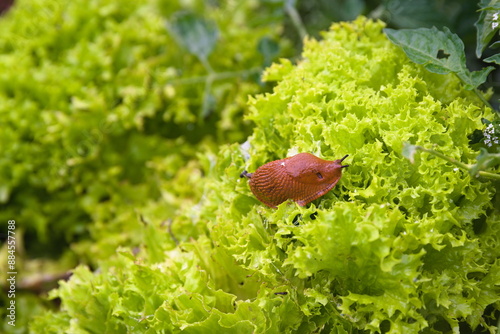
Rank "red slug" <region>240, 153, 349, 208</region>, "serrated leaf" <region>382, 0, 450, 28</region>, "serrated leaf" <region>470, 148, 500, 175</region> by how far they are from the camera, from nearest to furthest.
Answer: "serrated leaf" <region>470, 148, 500, 175</region> < "red slug" <region>240, 153, 349, 208</region> < "serrated leaf" <region>382, 0, 450, 28</region>

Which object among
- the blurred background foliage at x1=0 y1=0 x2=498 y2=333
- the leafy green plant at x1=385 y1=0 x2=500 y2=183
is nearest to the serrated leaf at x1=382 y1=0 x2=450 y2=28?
the blurred background foliage at x1=0 y1=0 x2=498 y2=333

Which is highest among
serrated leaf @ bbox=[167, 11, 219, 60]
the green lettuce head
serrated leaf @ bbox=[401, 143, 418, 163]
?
serrated leaf @ bbox=[167, 11, 219, 60]

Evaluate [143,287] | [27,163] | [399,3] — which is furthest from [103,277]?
[399,3]

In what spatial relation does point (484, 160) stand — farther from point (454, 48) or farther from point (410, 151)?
point (454, 48)

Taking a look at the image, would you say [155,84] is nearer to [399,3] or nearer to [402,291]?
[399,3]

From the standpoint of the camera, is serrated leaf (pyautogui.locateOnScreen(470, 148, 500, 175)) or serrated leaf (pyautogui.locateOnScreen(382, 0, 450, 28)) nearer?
serrated leaf (pyautogui.locateOnScreen(470, 148, 500, 175))

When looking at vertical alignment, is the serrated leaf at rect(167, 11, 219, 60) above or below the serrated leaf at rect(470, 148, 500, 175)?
above

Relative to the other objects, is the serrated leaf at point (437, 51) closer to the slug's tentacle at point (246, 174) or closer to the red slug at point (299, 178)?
the red slug at point (299, 178)

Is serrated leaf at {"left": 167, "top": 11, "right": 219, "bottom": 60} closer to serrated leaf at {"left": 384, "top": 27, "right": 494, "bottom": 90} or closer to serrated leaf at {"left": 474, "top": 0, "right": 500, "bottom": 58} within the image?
serrated leaf at {"left": 384, "top": 27, "right": 494, "bottom": 90}

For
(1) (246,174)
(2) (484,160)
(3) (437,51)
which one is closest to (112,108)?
(1) (246,174)

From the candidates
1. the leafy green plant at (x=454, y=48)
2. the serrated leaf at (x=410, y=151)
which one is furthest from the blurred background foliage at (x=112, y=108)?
the serrated leaf at (x=410, y=151)
